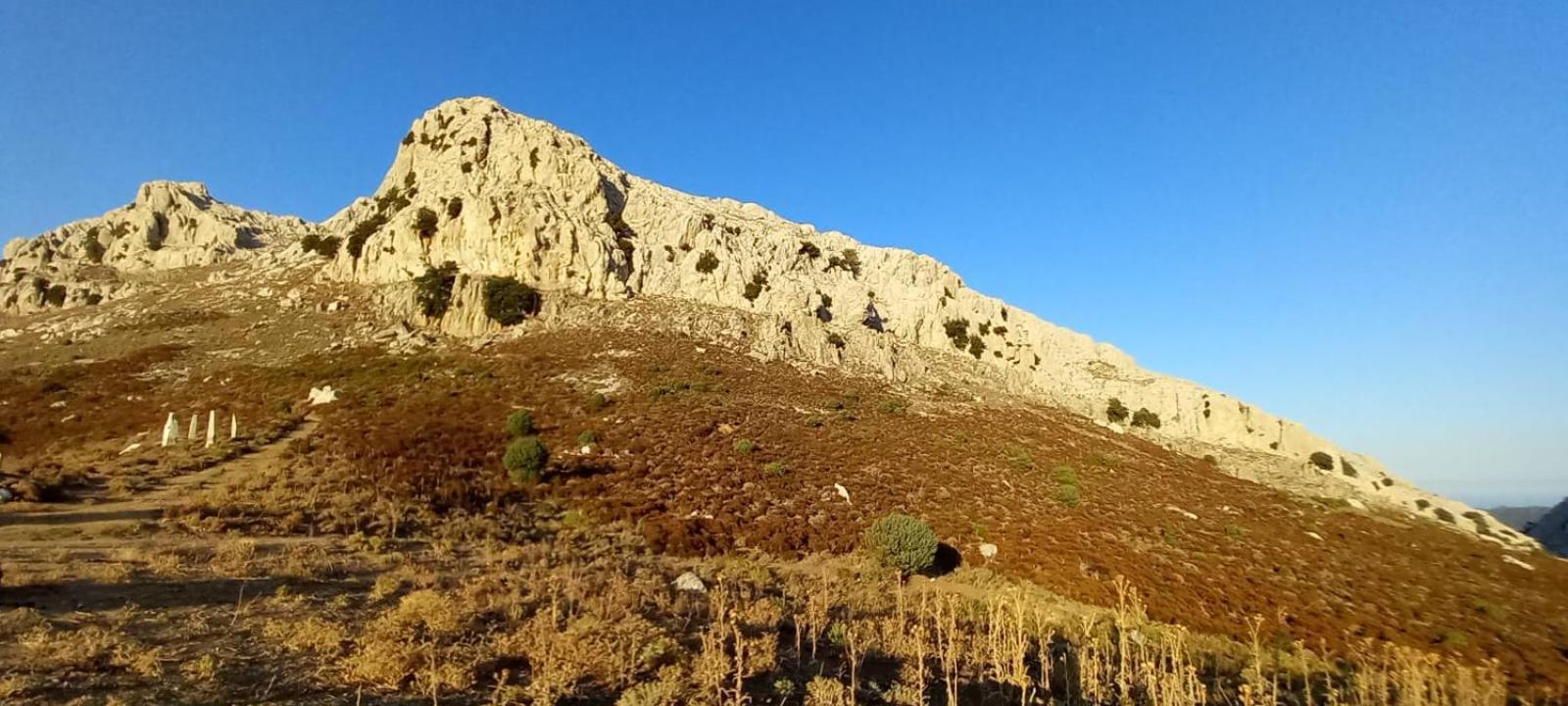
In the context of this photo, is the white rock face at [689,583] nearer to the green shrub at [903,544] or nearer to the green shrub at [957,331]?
the green shrub at [903,544]

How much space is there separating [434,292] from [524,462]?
29.2 m

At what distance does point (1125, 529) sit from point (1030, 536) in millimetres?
5072

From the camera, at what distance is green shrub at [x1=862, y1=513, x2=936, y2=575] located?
63.8 feet

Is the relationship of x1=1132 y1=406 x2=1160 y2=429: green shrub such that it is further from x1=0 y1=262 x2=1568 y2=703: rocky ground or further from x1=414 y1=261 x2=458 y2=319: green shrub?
x1=414 y1=261 x2=458 y2=319: green shrub

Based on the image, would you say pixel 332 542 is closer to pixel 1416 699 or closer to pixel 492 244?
pixel 1416 699

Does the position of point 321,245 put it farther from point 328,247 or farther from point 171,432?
point 171,432

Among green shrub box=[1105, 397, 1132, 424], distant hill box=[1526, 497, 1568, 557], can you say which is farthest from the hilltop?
distant hill box=[1526, 497, 1568, 557]

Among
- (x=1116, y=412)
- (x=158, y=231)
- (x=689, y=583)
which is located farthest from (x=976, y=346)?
(x=158, y=231)

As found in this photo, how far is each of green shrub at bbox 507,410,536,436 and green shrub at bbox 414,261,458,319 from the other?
72.7 ft

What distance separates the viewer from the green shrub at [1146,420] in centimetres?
5759

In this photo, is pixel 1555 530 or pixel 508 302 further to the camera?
pixel 1555 530

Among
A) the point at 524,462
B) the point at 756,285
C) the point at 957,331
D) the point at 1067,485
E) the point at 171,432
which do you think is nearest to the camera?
the point at 524,462

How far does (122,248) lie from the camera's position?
6481 centimetres

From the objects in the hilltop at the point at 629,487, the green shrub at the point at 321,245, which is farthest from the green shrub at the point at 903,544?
the green shrub at the point at 321,245
